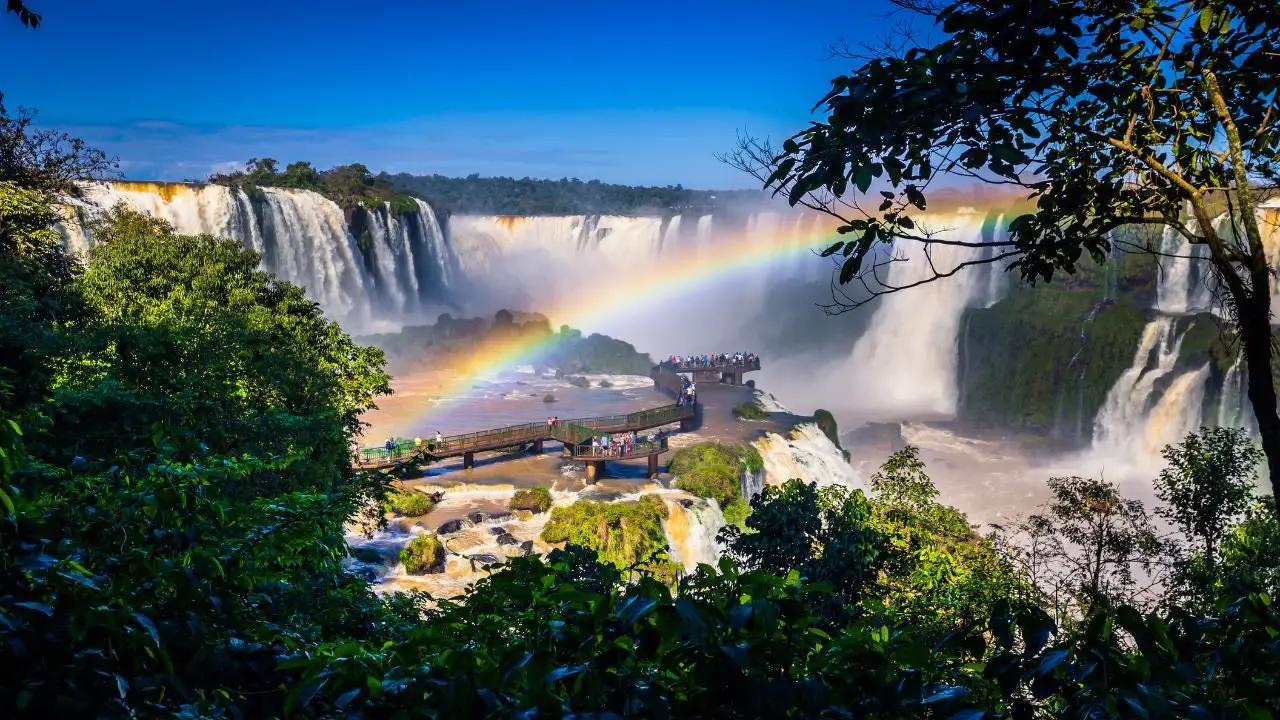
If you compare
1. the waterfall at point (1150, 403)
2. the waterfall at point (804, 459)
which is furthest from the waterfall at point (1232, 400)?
the waterfall at point (804, 459)

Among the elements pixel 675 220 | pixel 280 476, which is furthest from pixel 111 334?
pixel 675 220

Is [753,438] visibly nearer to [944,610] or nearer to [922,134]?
[944,610]

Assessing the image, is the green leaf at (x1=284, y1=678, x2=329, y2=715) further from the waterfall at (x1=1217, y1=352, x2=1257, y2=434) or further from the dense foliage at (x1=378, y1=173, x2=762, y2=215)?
the dense foliage at (x1=378, y1=173, x2=762, y2=215)

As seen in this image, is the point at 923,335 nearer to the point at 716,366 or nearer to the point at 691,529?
the point at 716,366

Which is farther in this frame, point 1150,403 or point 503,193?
point 503,193

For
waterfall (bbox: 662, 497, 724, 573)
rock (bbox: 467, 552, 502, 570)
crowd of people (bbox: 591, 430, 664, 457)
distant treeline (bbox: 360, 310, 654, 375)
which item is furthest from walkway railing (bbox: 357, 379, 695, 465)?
distant treeline (bbox: 360, 310, 654, 375)

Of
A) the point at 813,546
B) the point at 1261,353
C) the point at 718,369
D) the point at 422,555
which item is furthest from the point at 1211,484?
the point at 718,369
